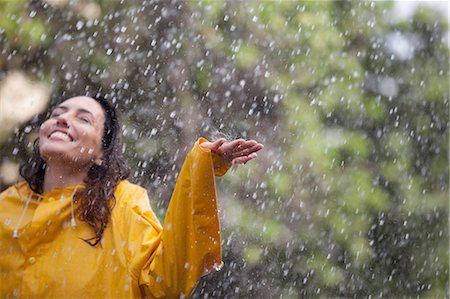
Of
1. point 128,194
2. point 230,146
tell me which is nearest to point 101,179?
point 128,194

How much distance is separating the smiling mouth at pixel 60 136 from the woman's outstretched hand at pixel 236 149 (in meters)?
0.38

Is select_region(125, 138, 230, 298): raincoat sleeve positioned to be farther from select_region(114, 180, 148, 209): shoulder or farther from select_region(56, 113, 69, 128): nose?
select_region(56, 113, 69, 128): nose

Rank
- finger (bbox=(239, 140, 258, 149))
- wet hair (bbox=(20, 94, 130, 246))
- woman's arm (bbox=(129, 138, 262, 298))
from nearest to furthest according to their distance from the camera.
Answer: finger (bbox=(239, 140, 258, 149)) < woman's arm (bbox=(129, 138, 262, 298)) < wet hair (bbox=(20, 94, 130, 246))

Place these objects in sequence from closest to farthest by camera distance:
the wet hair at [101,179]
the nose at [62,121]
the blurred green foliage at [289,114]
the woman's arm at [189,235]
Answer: the woman's arm at [189,235] < the wet hair at [101,179] < the nose at [62,121] < the blurred green foliage at [289,114]

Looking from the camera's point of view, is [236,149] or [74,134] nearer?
[236,149]

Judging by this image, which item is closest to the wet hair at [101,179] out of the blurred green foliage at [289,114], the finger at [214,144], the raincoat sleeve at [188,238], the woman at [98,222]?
the woman at [98,222]

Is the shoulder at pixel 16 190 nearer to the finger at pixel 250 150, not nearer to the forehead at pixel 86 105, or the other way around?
the forehead at pixel 86 105

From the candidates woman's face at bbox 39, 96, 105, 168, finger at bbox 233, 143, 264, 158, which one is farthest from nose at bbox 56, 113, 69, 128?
finger at bbox 233, 143, 264, 158

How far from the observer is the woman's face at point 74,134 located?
1794mm

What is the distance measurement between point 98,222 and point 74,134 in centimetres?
22

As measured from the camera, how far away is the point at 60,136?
1.81 meters

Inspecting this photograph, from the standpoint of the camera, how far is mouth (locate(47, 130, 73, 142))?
1810mm

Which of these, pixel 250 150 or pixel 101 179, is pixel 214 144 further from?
pixel 101 179

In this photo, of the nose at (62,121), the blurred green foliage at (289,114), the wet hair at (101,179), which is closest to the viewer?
the wet hair at (101,179)
